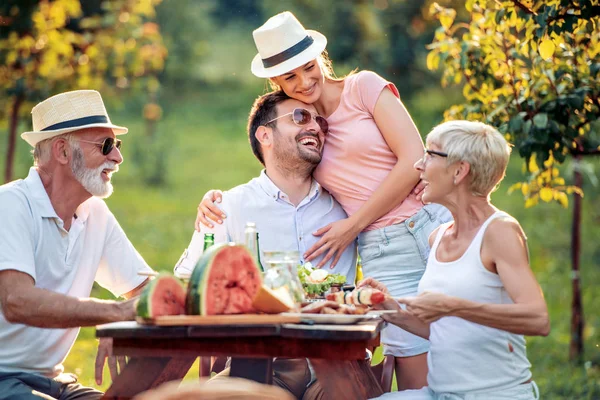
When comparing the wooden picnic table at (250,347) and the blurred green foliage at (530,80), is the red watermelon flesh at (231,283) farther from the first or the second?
the blurred green foliage at (530,80)

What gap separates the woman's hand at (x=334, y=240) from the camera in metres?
5.05

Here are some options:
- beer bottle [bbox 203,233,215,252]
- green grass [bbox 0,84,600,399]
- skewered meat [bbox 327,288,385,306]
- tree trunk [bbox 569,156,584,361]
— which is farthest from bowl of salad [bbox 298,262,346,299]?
tree trunk [bbox 569,156,584,361]

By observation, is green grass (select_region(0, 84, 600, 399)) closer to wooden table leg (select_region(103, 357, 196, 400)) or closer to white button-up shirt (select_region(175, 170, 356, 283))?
white button-up shirt (select_region(175, 170, 356, 283))

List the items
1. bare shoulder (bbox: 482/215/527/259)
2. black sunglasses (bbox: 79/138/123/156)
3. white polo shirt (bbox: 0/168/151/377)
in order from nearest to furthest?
1. bare shoulder (bbox: 482/215/527/259)
2. white polo shirt (bbox: 0/168/151/377)
3. black sunglasses (bbox: 79/138/123/156)

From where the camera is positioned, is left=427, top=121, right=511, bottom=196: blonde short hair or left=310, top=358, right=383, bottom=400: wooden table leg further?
left=427, top=121, right=511, bottom=196: blonde short hair

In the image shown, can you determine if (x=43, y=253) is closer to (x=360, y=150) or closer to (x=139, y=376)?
(x=139, y=376)

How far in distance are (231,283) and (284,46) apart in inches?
77.5

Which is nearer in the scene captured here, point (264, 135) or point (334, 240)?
point (334, 240)

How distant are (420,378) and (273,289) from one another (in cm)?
151

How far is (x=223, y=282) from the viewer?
3561 mm

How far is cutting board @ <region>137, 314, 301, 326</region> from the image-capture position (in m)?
3.39

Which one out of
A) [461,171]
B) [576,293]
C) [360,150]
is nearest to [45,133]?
[360,150]

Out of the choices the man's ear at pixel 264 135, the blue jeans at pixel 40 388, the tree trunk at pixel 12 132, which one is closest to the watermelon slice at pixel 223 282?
the blue jeans at pixel 40 388

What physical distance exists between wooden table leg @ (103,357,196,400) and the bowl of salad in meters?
0.72
